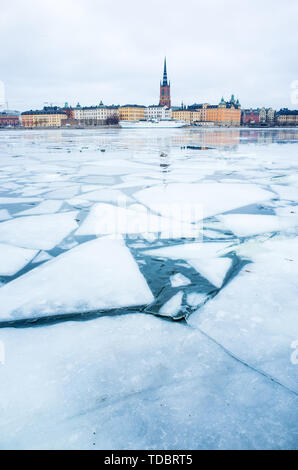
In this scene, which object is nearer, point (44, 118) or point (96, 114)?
point (44, 118)

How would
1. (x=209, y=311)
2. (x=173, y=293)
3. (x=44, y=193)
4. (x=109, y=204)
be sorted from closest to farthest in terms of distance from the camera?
(x=209, y=311) → (x=173, y=293) → (x=109, y=204) → (x=44, y=193)

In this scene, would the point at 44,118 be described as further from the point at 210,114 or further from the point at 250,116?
the point at 250,116

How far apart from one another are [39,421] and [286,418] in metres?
0.72

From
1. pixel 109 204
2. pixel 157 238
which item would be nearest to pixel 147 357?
pixel 157 238

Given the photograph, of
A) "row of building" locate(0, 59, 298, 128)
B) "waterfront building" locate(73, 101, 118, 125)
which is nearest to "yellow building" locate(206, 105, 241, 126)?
"row of building" locate(0, 59, 298, 128)

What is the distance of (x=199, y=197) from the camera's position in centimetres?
362

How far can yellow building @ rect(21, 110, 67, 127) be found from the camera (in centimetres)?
8619

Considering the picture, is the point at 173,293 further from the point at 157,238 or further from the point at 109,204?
the point at 109,204

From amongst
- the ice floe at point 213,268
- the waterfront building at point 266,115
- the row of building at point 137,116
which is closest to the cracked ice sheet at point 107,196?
the ice floe at point 213,268

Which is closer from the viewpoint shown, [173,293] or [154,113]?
[173,293]

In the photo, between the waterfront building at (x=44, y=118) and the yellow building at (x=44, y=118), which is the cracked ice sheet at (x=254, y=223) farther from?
the yellow building at (x=44, y=118)

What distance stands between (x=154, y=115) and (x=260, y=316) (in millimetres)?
98621

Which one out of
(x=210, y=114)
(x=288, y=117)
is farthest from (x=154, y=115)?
(x=288, y=117)

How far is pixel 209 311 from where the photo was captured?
1.42 meters
